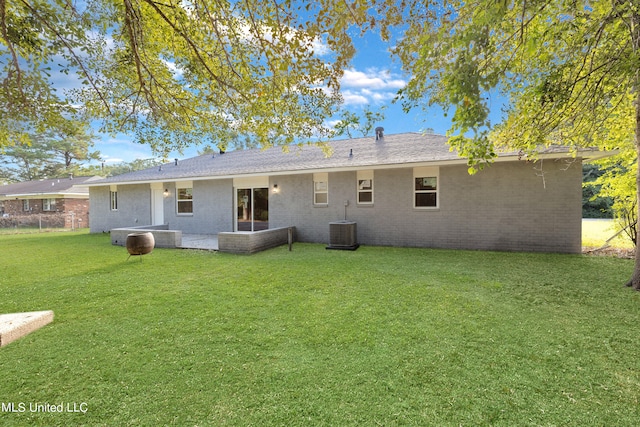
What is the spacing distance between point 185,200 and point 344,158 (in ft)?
25.5

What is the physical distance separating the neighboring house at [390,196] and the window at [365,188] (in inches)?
1.4

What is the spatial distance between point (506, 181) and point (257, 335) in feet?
27.6

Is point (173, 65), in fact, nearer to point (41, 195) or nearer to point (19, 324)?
point (19, 324)

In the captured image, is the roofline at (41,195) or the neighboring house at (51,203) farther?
the roofline at (41,195)

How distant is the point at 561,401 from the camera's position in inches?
86.0

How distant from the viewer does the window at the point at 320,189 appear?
1068 centimetres

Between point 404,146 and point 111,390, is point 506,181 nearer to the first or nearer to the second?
point 404,146

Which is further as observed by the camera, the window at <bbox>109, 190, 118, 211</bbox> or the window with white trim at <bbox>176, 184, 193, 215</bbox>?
the window at <bbox>109, 190, 118, 211</bbox>

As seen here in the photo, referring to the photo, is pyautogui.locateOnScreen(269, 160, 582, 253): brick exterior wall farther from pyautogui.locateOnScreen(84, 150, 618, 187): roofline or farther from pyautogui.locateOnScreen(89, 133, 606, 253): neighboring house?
pyautogui.locateOnScreen(84, 150, 618, 187): roofline

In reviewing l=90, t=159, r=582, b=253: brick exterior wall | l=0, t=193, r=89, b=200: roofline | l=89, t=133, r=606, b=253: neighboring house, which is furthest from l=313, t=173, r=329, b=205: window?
l=0, t=193, r=89, b=200: roofline

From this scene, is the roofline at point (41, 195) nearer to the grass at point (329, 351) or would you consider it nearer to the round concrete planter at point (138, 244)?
the round concrete planter at point (138, 244)

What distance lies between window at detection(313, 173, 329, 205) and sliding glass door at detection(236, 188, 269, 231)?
2.22 m

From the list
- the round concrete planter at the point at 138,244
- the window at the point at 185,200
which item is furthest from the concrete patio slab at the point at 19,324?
the window at the point at 185,200

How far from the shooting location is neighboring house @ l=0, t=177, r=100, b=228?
21.2 meters
